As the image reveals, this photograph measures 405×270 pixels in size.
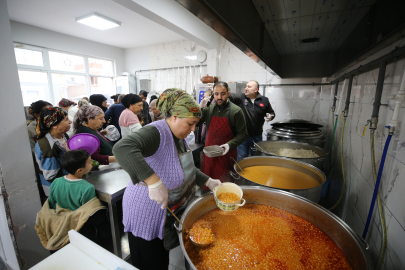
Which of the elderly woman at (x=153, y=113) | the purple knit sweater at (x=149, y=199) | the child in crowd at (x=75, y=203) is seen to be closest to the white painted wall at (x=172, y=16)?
the elderly woman at (x=153, y=113)

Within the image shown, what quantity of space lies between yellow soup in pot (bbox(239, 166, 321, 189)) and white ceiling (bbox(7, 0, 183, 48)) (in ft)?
14.6

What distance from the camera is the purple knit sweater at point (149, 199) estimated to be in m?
1.12

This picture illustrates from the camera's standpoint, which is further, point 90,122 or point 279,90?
point 279,90

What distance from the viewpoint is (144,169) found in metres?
0.97

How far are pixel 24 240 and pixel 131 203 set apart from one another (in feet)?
4.46

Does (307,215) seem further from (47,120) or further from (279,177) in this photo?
(47,120)

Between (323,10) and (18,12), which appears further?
(18,12)

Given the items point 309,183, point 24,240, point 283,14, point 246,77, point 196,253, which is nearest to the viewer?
point 196,253

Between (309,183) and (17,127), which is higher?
(17,127)

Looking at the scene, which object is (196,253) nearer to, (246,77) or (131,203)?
(131,203)

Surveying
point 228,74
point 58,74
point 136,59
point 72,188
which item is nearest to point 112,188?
point 72,188

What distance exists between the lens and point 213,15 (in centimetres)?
73

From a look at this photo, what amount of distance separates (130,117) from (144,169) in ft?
6.65

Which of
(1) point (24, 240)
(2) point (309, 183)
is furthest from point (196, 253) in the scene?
(1) point (24, 240)
